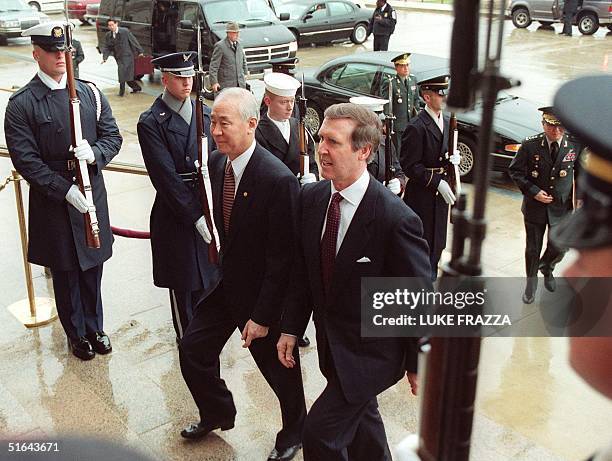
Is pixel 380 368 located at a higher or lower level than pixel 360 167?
lower

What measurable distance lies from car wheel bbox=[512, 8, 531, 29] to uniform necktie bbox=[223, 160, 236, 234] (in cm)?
2215

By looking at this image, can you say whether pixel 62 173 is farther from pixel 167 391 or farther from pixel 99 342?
pixel 167 391

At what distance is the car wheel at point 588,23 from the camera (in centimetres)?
2256

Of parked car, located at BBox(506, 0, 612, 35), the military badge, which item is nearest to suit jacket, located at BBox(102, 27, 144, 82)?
the military badge

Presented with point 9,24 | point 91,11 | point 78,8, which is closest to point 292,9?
point 9,24

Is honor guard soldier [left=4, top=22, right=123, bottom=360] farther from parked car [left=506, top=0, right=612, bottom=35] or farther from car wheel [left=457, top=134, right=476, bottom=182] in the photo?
parked car [left=506, top=0, right=612, bottom=35]

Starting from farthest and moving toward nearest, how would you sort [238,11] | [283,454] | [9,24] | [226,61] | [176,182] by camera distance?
[9,24] → [238,11] → [226,61] → [176,182] → [283,454]

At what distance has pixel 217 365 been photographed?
400 centimetres

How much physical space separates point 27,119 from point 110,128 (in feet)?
1.73

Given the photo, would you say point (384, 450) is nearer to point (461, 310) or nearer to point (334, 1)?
point (461, 310)

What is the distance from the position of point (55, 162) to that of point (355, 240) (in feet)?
7.47

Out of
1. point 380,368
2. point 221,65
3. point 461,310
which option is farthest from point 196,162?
point 221,65

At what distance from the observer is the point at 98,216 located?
16.0 feet

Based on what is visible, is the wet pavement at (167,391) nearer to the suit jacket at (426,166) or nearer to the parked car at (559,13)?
the suit jacket at (426,166)
